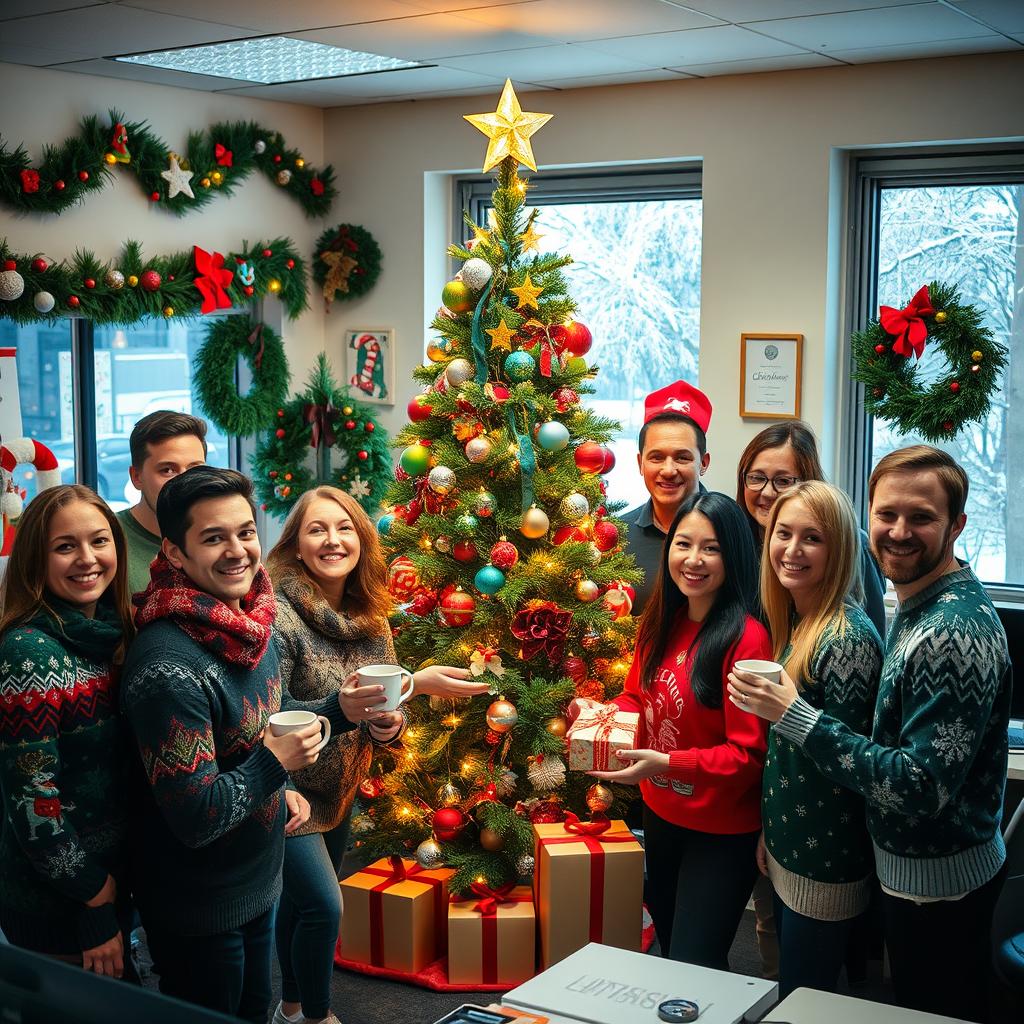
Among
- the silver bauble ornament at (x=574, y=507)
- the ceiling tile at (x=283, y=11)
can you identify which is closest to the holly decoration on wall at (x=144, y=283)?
the ceiling tile at (x=283, y=11)

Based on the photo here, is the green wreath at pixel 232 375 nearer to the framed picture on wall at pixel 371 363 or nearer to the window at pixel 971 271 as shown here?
the framed picture on wall at pixel 371 363

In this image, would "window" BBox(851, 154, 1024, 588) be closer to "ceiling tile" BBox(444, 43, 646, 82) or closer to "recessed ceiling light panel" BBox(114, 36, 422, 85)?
"ceiling tile" BBox(444, 43, 646, 82)

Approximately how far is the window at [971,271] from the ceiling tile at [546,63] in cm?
101

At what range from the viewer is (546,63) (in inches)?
162

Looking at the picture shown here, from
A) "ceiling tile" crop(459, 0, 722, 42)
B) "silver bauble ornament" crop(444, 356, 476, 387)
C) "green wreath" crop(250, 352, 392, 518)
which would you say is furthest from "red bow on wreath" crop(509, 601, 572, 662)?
"green wreath" crop(250, 352, 392, 518)

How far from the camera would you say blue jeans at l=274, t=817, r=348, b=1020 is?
270cm

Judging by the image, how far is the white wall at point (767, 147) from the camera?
13.2 feet

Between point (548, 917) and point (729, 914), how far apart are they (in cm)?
66

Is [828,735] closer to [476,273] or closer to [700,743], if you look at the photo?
[700,743]

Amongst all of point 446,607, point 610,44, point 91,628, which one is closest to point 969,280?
point 610,44

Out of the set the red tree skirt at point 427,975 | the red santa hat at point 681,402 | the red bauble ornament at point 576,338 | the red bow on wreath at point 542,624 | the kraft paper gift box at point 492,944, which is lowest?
the red tree skirt at point 427,975

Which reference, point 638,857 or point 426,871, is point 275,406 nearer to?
point 426,871

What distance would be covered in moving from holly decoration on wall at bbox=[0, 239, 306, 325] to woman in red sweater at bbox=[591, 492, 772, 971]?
2601 mm

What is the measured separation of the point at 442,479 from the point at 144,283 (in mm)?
2010
